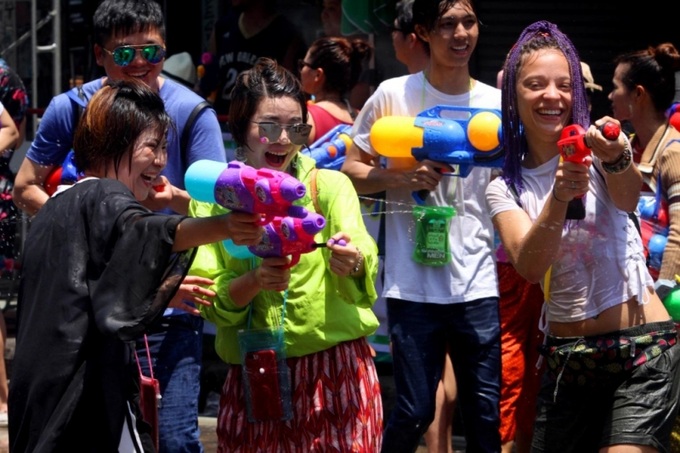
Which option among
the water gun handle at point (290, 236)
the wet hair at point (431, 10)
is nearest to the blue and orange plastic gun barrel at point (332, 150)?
the wet hair at point (431, 10)

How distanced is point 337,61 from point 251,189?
11.2 feet

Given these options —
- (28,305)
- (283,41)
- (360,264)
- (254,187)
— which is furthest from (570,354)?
(283,41)

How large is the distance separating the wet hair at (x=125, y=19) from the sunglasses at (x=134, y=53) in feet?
0.28

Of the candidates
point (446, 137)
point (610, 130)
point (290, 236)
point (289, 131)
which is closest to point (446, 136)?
point (446, 137)

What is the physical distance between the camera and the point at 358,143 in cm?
541

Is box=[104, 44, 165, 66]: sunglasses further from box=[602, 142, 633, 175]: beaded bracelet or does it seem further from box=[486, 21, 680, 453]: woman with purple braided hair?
box=[602, 142, 633, 175]: beaded bracelet

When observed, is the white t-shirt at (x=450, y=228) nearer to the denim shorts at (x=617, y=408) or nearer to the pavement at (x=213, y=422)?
the denim shorts at (x=617, y=408)

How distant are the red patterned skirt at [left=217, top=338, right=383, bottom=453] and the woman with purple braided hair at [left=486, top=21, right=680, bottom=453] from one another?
1.82ft

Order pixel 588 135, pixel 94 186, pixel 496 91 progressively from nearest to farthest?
pixel 94 186 → pixel 588 135 → pixel 496 91

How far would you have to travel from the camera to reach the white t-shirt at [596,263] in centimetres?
398

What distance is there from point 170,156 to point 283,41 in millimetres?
3310

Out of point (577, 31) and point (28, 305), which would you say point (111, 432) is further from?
point (577, 31)

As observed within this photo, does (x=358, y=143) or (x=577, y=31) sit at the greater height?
(x=577, y=31)

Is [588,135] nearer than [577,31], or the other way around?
[588,135]
